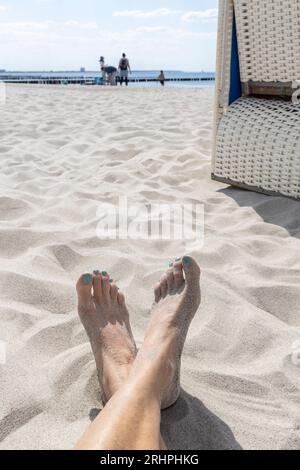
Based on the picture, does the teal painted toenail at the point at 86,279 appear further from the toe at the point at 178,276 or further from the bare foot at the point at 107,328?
the toe at the point at 178,276

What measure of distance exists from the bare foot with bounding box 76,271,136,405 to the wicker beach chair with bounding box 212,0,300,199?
1350mm

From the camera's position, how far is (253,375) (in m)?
1.22

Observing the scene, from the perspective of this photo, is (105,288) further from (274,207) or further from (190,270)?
(274,207)

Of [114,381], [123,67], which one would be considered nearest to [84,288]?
[114,381]

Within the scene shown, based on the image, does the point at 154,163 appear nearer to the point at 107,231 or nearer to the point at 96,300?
the point at 107,231

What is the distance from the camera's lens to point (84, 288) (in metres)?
1.37

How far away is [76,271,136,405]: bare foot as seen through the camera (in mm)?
1130

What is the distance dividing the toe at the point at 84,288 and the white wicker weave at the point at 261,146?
1.42 metres

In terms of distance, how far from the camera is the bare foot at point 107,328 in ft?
3.71

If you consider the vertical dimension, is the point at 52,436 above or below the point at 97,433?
below

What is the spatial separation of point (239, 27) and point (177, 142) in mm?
1359

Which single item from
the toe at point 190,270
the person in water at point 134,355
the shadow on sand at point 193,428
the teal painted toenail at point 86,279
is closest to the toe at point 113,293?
the person in water at point 134,355

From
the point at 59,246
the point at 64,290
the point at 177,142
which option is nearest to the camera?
the point at 64,290

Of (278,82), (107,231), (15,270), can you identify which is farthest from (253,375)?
(278,82)
